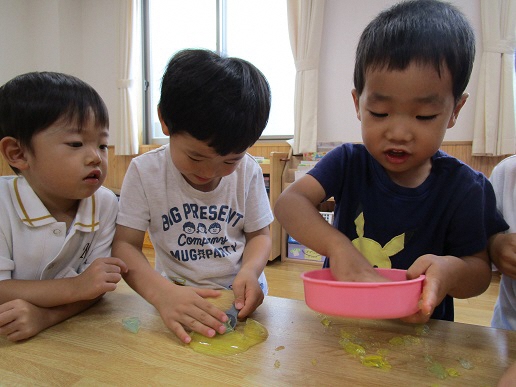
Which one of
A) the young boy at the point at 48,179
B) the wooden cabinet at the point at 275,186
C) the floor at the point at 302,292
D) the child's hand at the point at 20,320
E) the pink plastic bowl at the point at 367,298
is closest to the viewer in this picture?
the pink plastic bowl at the point at 367,298

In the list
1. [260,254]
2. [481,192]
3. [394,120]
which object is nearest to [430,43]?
[394,120]

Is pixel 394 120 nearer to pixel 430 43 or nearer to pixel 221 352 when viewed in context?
pixel 430 43

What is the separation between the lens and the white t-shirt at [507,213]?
82cm

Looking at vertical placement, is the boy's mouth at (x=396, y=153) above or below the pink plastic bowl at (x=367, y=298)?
above

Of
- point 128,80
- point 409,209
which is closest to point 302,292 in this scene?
point 409,209

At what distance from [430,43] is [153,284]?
64 cm

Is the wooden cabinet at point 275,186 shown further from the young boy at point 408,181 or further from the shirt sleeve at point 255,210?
the young boy at point 408,181

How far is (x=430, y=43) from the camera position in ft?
2.01

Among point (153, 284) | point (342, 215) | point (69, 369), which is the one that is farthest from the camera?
point (342, 215)

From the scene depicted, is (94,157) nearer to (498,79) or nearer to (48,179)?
(48,179)

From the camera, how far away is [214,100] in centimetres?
73

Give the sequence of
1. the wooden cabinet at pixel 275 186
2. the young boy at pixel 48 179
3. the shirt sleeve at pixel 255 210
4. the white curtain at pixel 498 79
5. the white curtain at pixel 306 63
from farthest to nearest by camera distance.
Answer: the white curtain at pixel 306 63 < the wooden cabinet at pixel 275 186 < the white curtain at pixel 498 79 < the shirt sleeve at pixel 255 210 < the young boy at pixel 48 179

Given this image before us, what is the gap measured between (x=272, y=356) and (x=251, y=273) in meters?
0.27

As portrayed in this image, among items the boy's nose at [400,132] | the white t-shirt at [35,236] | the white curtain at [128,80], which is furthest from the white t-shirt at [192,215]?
the white curtain at [128,80]
